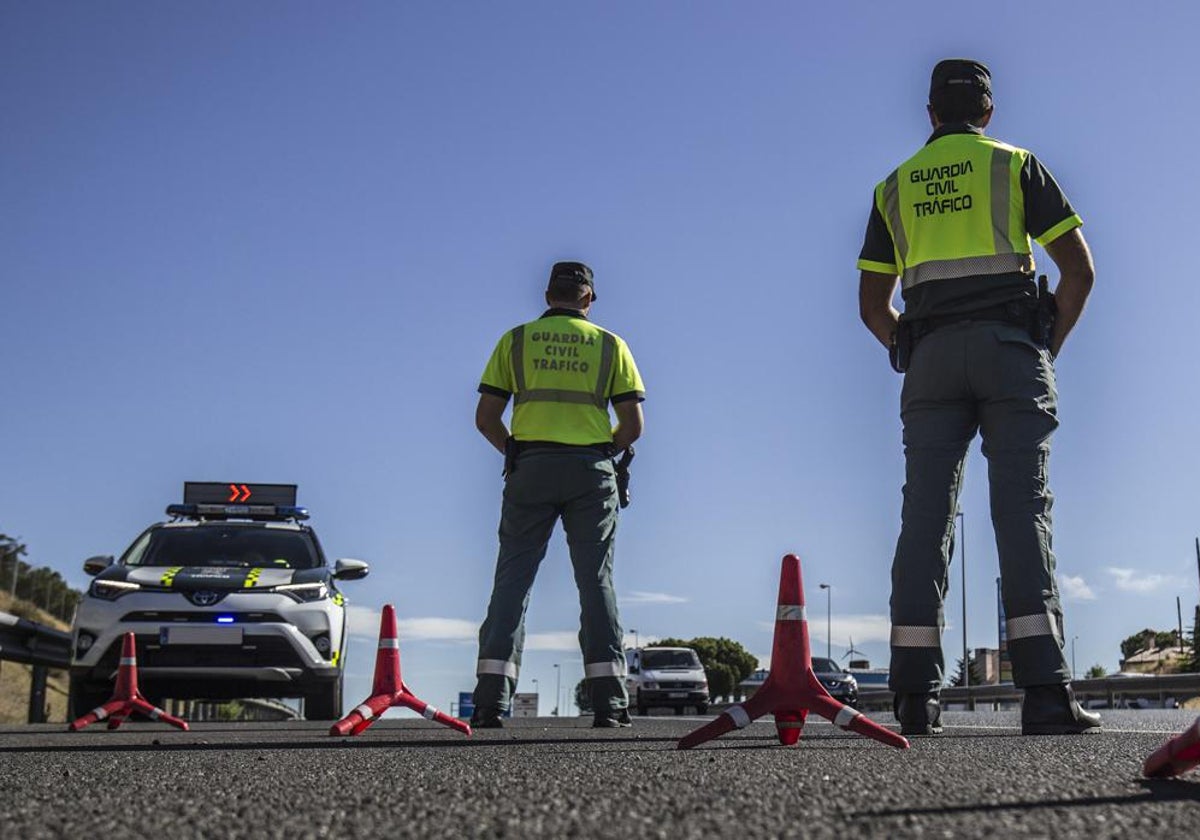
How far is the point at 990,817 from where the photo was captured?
107 inches

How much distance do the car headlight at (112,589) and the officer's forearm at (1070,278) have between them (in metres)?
6.57

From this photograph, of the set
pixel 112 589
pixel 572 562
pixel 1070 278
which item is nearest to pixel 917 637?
pixel 1070 278

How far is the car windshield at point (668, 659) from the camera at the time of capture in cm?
3198

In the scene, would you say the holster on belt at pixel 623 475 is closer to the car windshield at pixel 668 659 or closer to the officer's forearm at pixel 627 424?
the officer's forearm at pixel 627 424

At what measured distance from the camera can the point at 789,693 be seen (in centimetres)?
522

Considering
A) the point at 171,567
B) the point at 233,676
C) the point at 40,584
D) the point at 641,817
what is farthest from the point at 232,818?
the point at 40,584

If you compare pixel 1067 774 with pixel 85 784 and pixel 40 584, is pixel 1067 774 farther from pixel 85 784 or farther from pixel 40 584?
pixel 40 584

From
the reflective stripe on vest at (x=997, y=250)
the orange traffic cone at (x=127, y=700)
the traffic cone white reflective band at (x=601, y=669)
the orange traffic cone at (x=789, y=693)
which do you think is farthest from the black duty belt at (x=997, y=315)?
the orange traffic cone at (x=127, y=700)

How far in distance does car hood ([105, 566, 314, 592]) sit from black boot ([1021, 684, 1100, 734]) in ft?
19.7

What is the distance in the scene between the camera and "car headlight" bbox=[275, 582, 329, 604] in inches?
398

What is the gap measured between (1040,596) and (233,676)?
6030mm

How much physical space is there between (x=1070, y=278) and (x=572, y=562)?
312cm

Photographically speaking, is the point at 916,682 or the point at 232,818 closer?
the point at 232,818

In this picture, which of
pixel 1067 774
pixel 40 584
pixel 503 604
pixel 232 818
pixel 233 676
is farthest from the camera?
pixel 40 584
